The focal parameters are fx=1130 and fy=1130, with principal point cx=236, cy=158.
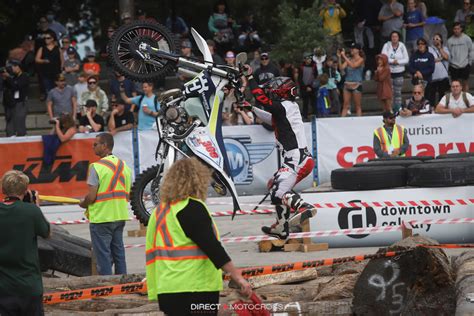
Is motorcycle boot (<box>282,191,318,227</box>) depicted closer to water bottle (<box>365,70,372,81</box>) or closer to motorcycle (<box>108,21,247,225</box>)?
motorcycle (<box>108,21,247,225</box>)

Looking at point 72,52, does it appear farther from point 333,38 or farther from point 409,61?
point 409,61

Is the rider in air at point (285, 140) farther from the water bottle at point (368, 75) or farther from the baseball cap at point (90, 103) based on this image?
the water bottle at point (368, 75)

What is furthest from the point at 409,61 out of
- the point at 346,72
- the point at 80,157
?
the point at 80,157

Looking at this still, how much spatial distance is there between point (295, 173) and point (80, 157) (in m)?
7.17

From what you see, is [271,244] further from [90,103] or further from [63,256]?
[90,103]

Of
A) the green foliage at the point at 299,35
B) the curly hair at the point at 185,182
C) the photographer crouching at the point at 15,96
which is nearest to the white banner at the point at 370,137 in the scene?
the green foliage at the point at 299,35

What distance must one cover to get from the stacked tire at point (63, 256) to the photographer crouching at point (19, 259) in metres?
3.53

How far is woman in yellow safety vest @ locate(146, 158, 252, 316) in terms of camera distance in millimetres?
7102

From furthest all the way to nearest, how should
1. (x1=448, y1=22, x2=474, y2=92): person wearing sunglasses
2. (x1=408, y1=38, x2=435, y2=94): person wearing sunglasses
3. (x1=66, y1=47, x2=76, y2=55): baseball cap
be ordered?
1. (x1=66, y1=47, x2=76, y2=55): baseball cap
2. (x1=448, y1=22, x2=474, y2=92): person wearing sunglasses
3. (x1=408, y1=38, x2=435, y2=94): person wearing sunglasses

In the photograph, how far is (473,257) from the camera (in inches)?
392

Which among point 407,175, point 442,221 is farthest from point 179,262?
point 407,175

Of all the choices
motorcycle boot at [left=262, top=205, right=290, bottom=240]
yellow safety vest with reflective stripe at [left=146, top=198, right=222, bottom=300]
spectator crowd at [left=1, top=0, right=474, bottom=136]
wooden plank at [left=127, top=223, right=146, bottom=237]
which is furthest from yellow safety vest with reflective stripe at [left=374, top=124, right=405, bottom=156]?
yellow safety vest with reflective stripe at [left=146, top=198, right=222, bottom=300]

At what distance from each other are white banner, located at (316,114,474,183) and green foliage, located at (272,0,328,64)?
13.9 ft

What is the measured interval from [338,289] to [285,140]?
14.8 ft
